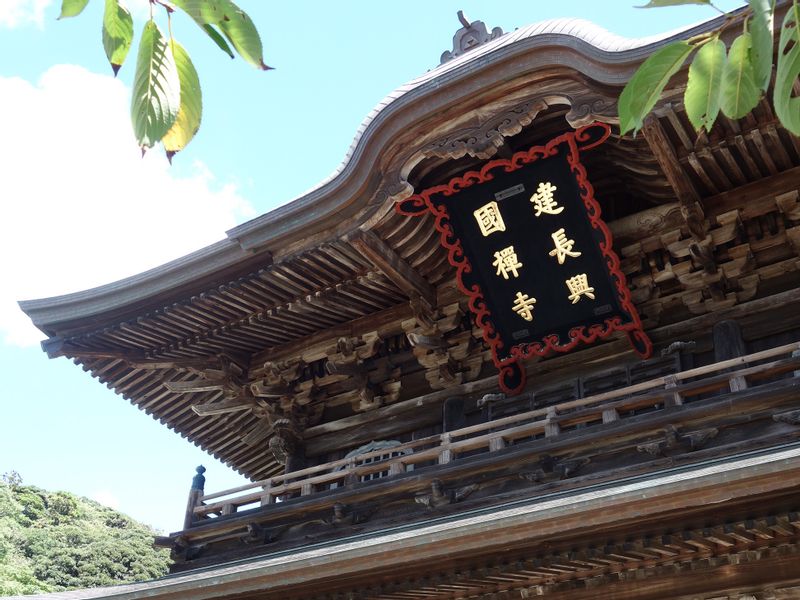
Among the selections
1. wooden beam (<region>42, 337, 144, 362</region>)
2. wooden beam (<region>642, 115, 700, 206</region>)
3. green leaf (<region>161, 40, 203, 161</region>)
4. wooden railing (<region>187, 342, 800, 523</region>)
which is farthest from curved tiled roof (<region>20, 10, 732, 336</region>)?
green leaf (<region>161, 40, 203, 161</region>)

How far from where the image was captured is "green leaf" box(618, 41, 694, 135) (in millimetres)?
1902

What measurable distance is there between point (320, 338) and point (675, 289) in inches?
151

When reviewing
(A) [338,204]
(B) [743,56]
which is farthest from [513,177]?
(B) [743,56]

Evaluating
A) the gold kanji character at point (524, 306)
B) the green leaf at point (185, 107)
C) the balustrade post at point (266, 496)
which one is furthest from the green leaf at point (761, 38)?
the balustrade post at point (266, 496)

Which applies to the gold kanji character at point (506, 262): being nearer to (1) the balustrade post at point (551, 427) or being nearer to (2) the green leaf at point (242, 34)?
(1) the balustrade post at point (551, 427)

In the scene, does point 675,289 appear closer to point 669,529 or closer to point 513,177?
point 513,177

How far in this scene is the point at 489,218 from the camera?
8.23 m

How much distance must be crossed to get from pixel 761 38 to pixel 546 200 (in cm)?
620

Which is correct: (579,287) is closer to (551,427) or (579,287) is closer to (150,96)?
(551,427)

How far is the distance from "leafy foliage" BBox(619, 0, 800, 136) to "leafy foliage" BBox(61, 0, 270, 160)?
33.0 inches

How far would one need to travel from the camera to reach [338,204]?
27.2 ft

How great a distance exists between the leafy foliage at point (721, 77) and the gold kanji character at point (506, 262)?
6.16m

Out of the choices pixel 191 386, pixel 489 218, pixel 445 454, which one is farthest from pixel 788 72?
pixel 191 386

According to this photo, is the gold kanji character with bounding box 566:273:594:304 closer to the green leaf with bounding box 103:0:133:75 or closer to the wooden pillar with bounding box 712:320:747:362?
the wooden pillar with bounding box 712:320:747:362
